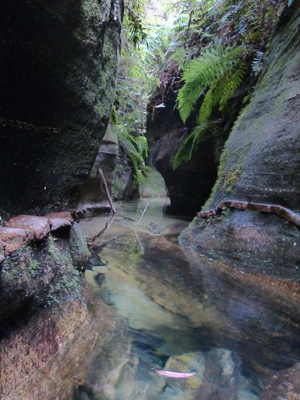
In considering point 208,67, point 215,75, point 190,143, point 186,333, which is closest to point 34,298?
point 186,333

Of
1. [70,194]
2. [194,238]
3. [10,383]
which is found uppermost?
[70,194]

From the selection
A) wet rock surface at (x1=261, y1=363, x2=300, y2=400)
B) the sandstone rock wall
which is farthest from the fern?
wet rock surface at (x1=261, y1=363, x2=300, y2=400)

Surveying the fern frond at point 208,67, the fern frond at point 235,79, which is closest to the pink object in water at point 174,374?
the fern frond at point 208,67

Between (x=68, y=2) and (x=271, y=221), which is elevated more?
(x=68, y=2)

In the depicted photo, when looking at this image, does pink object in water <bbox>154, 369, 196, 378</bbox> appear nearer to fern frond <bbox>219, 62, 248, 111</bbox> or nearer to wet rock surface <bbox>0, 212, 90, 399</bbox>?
wet rock surface <bbox>0, 212, 90, 399</bbox>

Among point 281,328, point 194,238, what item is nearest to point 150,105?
point 194,238

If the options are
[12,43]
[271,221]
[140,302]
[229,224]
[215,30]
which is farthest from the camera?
[215,30]

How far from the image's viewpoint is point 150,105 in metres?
8.62

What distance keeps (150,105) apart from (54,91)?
7320mm

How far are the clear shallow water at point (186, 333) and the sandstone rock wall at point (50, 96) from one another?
0.99m

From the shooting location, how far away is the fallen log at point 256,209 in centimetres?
264

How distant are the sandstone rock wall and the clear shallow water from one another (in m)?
0.99

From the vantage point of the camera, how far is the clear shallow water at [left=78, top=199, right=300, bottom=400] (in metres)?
1.21

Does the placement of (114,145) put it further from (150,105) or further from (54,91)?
(54,91)
